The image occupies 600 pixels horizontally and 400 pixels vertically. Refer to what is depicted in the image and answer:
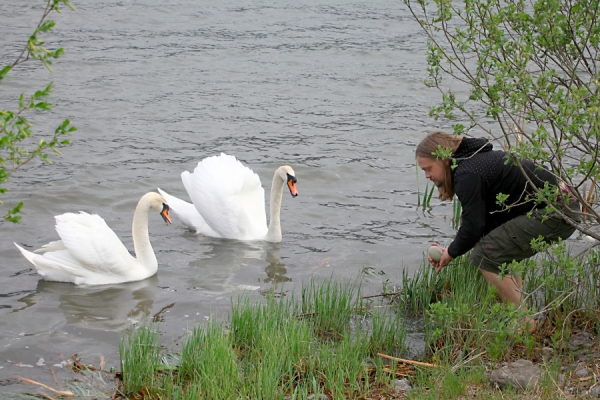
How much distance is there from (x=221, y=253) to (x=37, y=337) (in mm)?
2873

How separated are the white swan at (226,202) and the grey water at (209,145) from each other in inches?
8.3

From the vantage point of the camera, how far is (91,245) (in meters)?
7.87

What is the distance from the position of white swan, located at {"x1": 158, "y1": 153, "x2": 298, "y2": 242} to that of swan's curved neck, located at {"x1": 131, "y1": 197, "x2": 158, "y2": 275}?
1081 millimetres

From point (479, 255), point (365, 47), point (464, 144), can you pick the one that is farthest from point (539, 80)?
point (365, 47)

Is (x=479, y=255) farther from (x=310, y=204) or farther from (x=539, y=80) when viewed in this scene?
(x=310, y=204)

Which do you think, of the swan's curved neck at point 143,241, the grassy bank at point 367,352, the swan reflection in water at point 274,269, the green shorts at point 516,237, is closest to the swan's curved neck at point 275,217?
the swan reflection in water at point 274,269

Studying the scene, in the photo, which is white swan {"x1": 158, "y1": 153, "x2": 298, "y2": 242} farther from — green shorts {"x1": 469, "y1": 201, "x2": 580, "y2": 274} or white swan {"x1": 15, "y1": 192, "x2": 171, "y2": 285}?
green shorts {"x1": 469, "y1": 201, "x2": 580, "y2": 274}

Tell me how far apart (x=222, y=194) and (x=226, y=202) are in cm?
11

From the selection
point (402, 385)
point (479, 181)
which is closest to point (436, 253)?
point (479, 181)

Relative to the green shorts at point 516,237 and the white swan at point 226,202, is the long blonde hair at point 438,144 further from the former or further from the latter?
the white swan at point 226,202

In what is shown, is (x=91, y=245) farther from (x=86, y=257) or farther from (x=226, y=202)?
(x=226, y=202)

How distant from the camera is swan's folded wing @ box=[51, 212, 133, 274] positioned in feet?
25.6

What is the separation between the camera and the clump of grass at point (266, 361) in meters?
4.93

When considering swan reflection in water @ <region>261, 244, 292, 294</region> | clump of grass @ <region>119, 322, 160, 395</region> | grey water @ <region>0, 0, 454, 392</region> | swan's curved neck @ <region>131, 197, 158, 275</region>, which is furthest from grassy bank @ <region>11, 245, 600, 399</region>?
swan's curved neck @ <region>131, 197, 158, 275</region>
